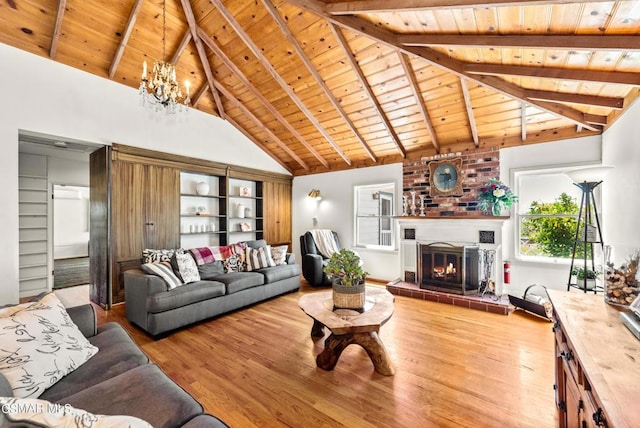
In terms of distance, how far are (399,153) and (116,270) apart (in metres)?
5.05

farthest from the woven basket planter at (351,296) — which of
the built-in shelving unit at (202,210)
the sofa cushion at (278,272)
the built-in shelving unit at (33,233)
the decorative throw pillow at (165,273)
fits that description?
the built-in shelving unit at (33,233)

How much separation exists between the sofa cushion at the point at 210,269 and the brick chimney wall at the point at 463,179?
11.4ft

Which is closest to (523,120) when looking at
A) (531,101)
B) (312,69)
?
(531,101)

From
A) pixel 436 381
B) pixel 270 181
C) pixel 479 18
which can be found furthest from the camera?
pixel 270 181

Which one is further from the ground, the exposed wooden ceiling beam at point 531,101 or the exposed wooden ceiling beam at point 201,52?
the exposed wooden ceiling beam at point 201,52

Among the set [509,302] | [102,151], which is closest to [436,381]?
[509,302]

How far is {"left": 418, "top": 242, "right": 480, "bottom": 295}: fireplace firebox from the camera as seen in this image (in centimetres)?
412

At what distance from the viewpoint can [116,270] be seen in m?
3.86

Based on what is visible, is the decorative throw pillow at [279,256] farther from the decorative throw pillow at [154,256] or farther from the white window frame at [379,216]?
the white window frame at [379,216]

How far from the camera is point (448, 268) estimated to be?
169 inches

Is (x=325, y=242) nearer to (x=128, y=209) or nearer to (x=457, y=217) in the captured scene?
(x=457, y=217)

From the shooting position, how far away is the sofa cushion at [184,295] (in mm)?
2912

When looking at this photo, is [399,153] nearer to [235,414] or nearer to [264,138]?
[264,138]

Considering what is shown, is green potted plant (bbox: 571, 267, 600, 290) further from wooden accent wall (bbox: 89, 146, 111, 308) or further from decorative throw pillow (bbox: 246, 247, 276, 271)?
wooden accent wall (bbox: 89, 146, 111, 308)
